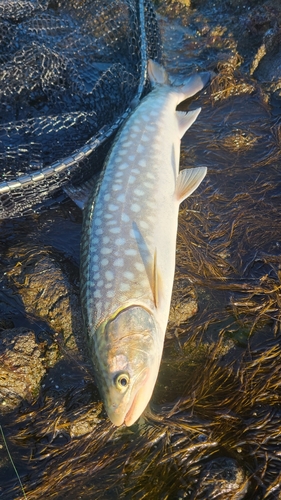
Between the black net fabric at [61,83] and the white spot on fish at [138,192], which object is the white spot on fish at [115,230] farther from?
the black net fabric at [61,83]

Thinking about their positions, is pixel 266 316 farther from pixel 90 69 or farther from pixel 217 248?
pixel 90 69

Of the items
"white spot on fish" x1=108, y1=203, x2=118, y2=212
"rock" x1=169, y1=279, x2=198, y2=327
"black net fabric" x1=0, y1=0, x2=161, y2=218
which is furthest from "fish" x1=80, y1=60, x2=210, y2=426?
"black net fabric" x1=0, y1=0, x2=161, y2=218

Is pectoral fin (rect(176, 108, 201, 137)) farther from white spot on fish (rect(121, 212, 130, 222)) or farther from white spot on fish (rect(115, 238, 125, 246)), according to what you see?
white spot on fish (rect(115, 238, 125, 246))

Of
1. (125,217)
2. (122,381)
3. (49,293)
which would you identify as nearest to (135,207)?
(125,217)

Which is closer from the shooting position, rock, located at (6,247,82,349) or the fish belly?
the fish belly

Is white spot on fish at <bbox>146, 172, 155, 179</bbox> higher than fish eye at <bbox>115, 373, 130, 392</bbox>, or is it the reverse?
white spot on fish at <bbox>146, 172, 155, 179</bbox>

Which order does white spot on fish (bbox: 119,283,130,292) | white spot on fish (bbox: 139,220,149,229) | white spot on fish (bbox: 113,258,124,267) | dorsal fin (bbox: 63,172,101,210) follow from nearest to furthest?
white spot on fish (bbox: 119,283,130,292) < white spot on fish (bbox: 113,258,124,267) < white spot on fish (bbox: 139,220,149,229) < dorsal fin (bbox: 63,172,101,210)

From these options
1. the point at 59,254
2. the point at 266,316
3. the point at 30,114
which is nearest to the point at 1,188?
the point at 59,254
